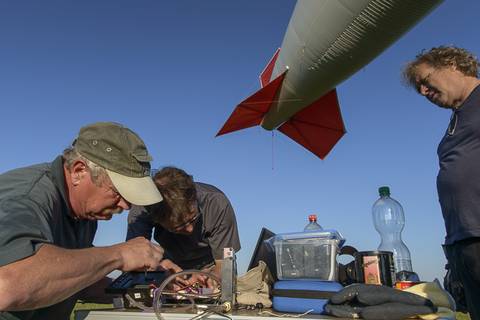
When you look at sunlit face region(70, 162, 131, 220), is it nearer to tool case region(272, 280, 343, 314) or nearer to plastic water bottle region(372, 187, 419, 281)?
tool case region(272, 280, 343, 314)

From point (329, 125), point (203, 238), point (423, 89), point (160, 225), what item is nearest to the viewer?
point (423, 89)

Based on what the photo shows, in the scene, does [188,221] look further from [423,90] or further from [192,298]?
[423,90]

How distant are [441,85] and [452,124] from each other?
0.27 m

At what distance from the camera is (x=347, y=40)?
162 inches

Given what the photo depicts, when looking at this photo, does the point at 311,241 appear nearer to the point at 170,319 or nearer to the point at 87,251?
the point at 170,319

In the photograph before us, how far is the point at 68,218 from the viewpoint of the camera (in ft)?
6.33

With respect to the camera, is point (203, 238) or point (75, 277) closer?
point (75, 277)

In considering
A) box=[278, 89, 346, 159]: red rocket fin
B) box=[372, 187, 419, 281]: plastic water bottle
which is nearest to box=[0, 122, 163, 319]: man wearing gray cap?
box=[372, 187, 419, 281]: plastic water bottle

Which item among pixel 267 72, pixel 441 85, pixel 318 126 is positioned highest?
pixel 267 72

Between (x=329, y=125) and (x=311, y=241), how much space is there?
491cm

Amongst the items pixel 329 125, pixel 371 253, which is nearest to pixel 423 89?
pixel 371 253

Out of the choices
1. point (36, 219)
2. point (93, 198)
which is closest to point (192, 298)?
point (93, 198)

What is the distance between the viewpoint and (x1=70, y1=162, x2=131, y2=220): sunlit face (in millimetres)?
1886

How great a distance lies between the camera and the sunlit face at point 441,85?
250 centimetres
